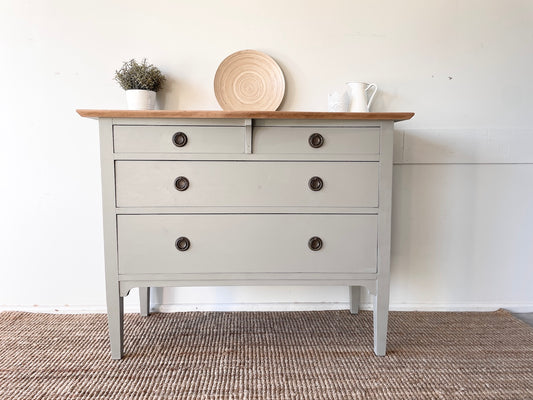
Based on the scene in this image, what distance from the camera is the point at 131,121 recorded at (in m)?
1.52

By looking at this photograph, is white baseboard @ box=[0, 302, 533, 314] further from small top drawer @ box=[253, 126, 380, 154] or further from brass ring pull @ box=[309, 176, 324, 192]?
small top drawer @ box=[253, 126, 380, 154]

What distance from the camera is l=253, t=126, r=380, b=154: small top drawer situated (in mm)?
1560

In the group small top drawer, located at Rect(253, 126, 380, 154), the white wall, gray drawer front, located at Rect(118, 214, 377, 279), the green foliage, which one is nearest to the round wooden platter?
the white wall

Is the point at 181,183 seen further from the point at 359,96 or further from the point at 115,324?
the point at 359,96

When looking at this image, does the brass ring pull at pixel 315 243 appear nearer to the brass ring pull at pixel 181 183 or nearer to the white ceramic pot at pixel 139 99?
the brass ring pull at pixel 181 183

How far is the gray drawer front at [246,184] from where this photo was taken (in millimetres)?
1550

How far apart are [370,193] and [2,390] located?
161 centimetres

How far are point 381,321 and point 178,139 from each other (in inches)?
45.5

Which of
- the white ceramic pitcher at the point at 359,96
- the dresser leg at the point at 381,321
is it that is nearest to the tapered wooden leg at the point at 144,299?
the dresser leg at the point at 381,321

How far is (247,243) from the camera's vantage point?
1591 mm

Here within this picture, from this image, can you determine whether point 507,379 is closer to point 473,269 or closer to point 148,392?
point 473,269

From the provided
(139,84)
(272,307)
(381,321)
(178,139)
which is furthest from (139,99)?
(381,321)

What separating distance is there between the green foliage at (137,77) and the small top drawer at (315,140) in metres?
0.69

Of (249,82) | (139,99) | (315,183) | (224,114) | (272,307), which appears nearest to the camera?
(224,114)
